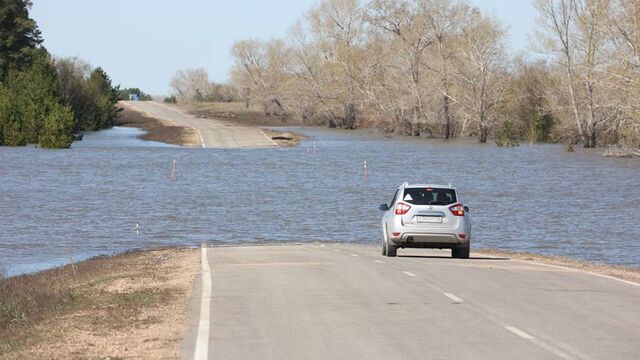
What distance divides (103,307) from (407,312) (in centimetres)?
480

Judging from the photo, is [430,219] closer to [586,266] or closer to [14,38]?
[586,266]

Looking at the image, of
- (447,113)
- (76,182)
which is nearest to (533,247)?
(76,182)

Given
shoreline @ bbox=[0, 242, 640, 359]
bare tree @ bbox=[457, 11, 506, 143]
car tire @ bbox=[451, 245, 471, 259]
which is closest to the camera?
shoreline @ bbox=[0, 242, 640, 359]

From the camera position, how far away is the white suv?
84.5ft

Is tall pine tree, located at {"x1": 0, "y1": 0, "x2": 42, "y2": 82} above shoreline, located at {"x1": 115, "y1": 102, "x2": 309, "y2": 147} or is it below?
above

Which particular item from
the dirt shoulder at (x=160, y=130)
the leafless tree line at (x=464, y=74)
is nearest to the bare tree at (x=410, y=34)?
the leafless tree line at (x=464, y=74)

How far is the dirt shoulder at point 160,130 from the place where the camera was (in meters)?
115

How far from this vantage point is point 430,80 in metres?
118

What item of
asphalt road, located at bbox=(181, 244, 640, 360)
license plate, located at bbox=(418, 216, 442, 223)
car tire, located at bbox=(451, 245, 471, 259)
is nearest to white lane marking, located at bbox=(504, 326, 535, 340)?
asphalt road, located at bbox=(181, 244, 640, 360)

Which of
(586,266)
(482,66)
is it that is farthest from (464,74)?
(586,266)

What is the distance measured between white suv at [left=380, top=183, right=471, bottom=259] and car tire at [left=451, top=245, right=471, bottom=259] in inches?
31.9

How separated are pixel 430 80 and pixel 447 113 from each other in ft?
12.9

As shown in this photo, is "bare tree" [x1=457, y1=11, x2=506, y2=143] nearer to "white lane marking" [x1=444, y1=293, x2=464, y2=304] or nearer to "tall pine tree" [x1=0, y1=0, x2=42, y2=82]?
"tall pine tree" [x1=0, y1=0, x2=42, y2=82]

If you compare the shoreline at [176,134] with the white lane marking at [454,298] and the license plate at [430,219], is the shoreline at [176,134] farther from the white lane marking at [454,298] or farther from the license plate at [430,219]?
the white lane marking at [454,298]
